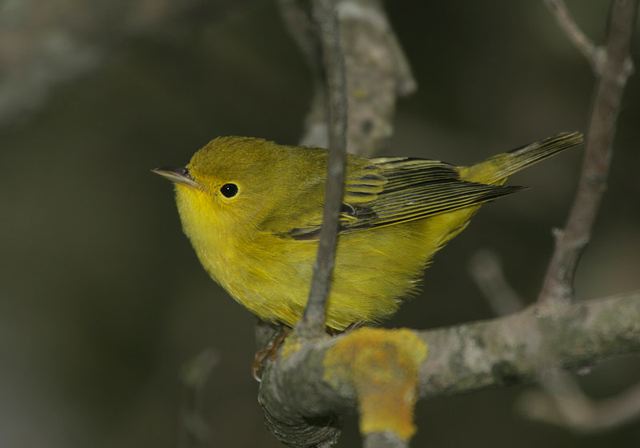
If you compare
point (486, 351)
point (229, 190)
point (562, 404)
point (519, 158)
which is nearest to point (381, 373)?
point (486, 351)

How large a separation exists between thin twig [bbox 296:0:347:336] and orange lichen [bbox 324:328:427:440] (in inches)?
13.1

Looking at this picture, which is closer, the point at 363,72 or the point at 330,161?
the point at 330,161

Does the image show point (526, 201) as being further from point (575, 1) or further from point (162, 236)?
point (162, 236)

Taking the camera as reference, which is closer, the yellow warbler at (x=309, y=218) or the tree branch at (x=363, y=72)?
the yellow warbler at (x=309, y=218)

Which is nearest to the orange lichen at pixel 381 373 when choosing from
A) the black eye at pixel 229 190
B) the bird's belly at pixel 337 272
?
the bird's belly at pixel 337 272

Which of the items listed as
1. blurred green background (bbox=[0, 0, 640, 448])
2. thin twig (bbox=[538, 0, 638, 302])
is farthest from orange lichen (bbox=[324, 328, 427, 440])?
blurred green background (bbox=[0, 0, 640, 448])

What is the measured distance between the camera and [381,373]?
296 centimetres

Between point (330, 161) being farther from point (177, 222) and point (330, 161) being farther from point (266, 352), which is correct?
point (177, 222)

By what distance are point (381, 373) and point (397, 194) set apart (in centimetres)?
271

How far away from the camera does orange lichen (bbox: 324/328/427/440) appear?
2826mm

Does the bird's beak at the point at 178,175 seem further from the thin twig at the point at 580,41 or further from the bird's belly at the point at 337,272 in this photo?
the thin twig at the point at 580,41

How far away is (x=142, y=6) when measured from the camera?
629cm

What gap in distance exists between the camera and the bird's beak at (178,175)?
532 cm

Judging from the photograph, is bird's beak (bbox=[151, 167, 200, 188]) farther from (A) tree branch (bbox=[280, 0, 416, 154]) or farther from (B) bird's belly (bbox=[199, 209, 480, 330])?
(A) tree branch (bbox=[280, 0, 416, 154])
